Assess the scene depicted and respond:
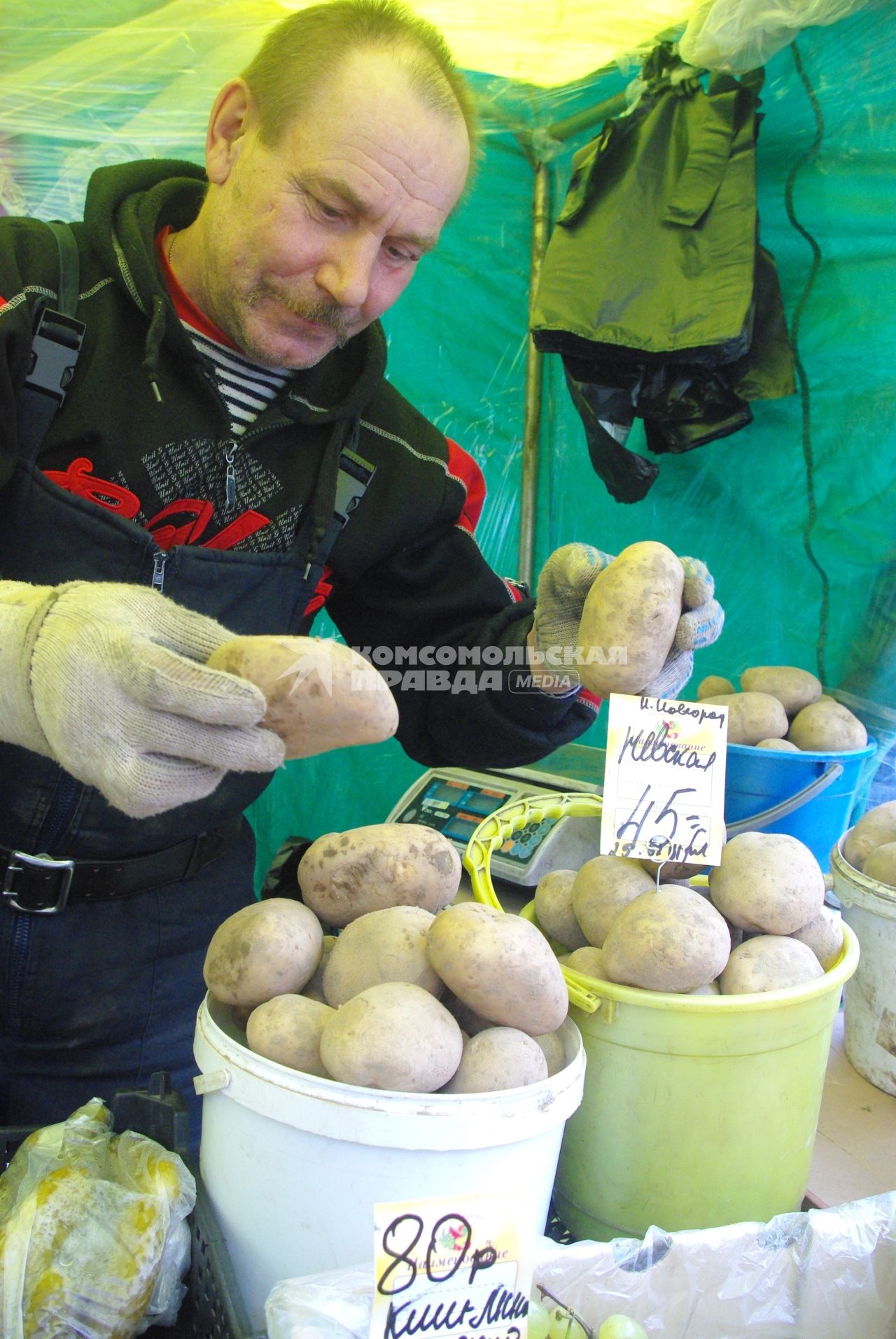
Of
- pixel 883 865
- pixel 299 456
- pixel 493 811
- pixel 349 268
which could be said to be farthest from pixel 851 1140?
pixel 349 268

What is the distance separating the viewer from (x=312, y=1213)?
30.4 inches

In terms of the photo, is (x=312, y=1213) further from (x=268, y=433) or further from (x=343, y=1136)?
(x=268, y=433)

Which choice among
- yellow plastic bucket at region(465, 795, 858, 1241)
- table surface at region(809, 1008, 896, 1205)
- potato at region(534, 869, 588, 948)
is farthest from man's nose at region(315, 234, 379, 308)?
table surface at region(809, 1008, 896, 1205)

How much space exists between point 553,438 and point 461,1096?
2578 mm

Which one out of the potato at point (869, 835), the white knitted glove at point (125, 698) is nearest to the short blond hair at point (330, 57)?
the white knitted glove at point (125, 698)

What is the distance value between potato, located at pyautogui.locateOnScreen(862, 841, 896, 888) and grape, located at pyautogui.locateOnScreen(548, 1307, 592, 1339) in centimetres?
83

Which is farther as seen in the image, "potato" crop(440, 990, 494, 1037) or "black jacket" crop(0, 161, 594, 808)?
"black jacket" crop(0, 161, 594, 808)

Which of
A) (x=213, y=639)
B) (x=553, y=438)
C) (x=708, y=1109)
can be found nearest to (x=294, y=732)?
(x=213, y=639)

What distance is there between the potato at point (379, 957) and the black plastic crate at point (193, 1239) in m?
0.19

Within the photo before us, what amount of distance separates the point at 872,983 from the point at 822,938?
0.40 m

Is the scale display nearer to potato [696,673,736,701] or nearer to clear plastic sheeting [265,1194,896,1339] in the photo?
potato [696,673,736,701]

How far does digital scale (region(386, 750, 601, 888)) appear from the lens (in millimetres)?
1854

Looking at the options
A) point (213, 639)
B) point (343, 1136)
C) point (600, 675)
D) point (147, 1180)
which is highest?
point (213, 639)

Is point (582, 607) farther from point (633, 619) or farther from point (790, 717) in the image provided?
point (790, 717)
